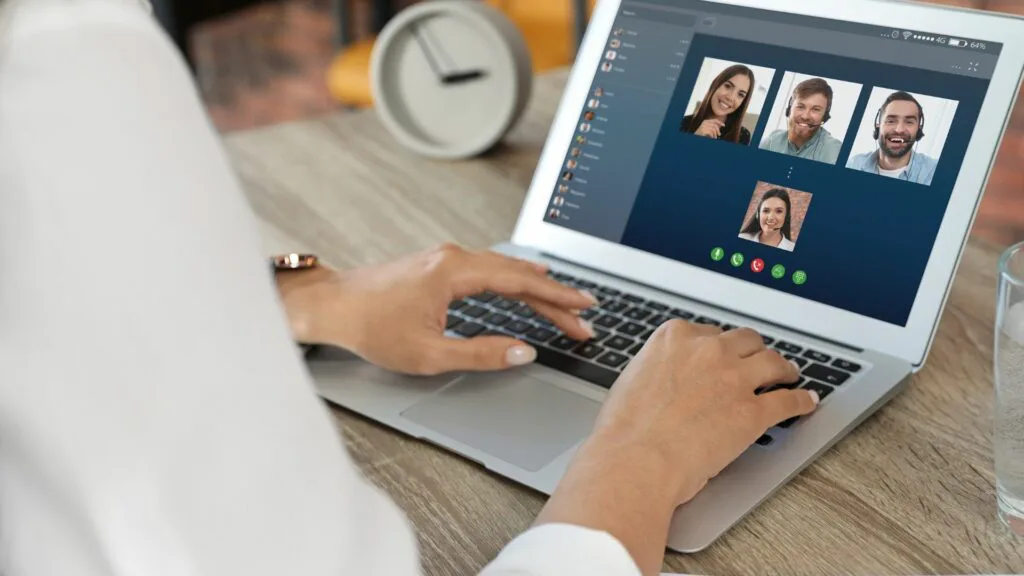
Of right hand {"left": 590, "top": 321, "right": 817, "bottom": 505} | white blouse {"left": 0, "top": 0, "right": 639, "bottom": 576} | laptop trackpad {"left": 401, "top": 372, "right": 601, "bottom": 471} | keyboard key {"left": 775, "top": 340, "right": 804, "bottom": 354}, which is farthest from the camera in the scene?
keyboard key {"left": 775, "top": 340, "right": 804, "bottom": 354}

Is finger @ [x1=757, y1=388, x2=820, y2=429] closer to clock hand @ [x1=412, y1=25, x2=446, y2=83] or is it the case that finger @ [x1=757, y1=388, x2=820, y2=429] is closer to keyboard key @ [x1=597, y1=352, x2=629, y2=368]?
keyboard key @ [x1=597, y1=352, x2=629, y2=368]

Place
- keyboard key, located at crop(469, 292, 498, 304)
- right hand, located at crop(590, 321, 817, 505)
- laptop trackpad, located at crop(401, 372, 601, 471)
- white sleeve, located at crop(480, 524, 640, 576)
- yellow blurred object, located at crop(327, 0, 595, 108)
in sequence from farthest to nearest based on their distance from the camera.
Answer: yellow blurred object, located at crop(327, 0, 595, 108), keyboard key, located at crop(469, 292, 498, 304), laptop trackpad, located at crop(401, 372, 601, 471), right hand, located at crop(590, 321, 817, 505), white sleeve, located at crop(480, 524, 640, 576)

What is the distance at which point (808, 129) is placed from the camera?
0.92m

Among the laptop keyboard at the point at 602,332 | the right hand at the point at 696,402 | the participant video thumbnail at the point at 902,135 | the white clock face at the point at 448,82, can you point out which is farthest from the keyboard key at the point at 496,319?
the white clock face at the point at 448,82

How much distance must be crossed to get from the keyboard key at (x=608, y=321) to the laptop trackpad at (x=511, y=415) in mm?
95

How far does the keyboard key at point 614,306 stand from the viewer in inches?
37.6

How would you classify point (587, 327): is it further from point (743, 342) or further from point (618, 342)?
point (743, 342)

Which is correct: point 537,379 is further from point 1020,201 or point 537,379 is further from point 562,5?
point 1020,201

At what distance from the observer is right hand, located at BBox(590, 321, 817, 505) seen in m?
0.67

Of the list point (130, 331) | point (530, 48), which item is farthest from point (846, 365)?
point (530, 48)

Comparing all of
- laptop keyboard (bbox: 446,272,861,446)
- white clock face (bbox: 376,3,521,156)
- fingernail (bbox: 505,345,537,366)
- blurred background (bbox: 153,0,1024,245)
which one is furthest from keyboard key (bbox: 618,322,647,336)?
blurred background (bbox: 153,0,1024,245)

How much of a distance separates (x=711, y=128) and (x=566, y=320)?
23cm

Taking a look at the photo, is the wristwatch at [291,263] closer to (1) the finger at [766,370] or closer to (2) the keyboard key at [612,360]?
(2) the keyboard key at [612,360]

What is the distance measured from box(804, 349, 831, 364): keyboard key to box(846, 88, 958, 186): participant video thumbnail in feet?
0.51
